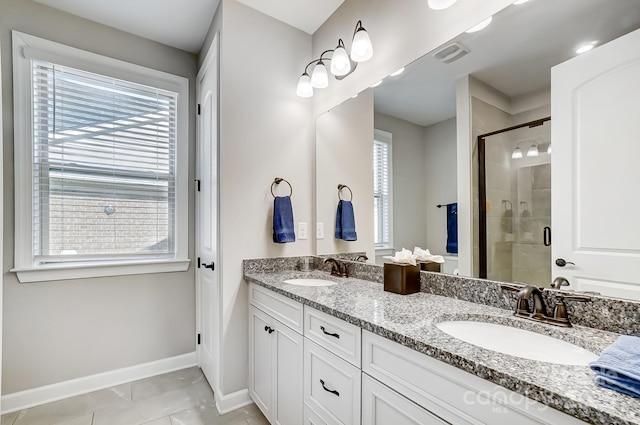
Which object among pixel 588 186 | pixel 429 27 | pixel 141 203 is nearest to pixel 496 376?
pixel 588 186

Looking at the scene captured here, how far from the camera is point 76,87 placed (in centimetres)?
220

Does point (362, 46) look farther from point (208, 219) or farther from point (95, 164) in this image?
point (95, 164)

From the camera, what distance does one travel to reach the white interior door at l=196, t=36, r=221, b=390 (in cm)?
210

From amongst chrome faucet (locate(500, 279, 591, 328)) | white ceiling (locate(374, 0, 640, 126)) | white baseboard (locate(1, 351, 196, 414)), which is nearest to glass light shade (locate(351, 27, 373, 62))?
white ceiling (locate(374, 0, 640, 126))

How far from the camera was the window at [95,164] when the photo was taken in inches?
79.6

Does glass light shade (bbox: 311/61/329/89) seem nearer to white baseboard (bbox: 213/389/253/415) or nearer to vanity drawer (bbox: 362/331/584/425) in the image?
vanity drawer (bbox: 362/331/584/425)

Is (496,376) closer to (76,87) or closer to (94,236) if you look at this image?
(94,236)

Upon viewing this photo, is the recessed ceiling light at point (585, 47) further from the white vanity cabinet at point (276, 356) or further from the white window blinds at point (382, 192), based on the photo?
the white vanity cabinet at point (276, 356)

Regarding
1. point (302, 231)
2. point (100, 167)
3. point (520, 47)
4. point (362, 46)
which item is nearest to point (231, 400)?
point (302, 231)

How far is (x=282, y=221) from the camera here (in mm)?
2102

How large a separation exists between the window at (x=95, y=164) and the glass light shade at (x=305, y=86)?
1.13 metres

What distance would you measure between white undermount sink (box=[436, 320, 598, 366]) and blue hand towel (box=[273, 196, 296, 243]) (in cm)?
124

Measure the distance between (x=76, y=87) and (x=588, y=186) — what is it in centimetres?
305

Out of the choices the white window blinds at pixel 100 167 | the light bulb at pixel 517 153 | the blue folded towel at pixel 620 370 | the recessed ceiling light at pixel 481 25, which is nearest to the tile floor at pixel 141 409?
the white window blinds at pixel 100 167
